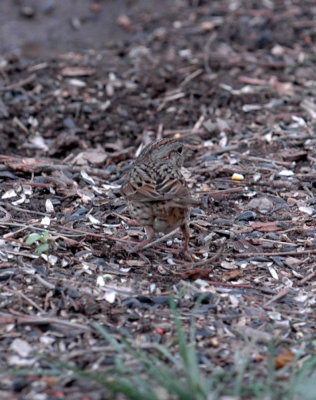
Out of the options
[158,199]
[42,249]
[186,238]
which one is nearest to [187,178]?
[186,238]

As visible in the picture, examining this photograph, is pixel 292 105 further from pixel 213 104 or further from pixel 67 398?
pixel 67 398

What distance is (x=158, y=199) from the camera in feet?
16.2

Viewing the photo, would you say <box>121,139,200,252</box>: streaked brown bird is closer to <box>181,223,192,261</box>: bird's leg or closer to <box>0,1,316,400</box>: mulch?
<box>181,223,192,261</box>: bird's leg

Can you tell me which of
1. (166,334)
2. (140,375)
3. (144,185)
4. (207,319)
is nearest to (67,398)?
(140,375)

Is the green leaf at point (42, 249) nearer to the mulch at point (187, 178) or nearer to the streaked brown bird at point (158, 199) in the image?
the mulch at point (187, 178)

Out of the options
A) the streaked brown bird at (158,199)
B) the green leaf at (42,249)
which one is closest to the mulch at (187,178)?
the green leaf at (42,249)

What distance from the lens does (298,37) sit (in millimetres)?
9484

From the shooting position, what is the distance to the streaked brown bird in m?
4.96

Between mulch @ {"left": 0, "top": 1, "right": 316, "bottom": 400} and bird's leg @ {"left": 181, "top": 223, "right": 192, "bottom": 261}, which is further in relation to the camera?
bird's leg @ {"left": 181, "top": 223, "right": 192, "bottom": 261}

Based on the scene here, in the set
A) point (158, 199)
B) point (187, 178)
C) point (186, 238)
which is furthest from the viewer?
point (187, 178)

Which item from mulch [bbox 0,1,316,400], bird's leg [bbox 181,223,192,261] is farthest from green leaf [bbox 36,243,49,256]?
bird's leg [bbox 181,223,192,261]

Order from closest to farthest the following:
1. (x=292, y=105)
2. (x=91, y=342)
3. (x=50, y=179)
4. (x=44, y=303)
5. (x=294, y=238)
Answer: (x=91, y=342), (x=44, y=303), (x=294, y=238), (x=50, y=179), (x=292, y=105)

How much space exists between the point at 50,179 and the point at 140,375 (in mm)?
2941

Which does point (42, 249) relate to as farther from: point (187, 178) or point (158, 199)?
point (187, 178)
